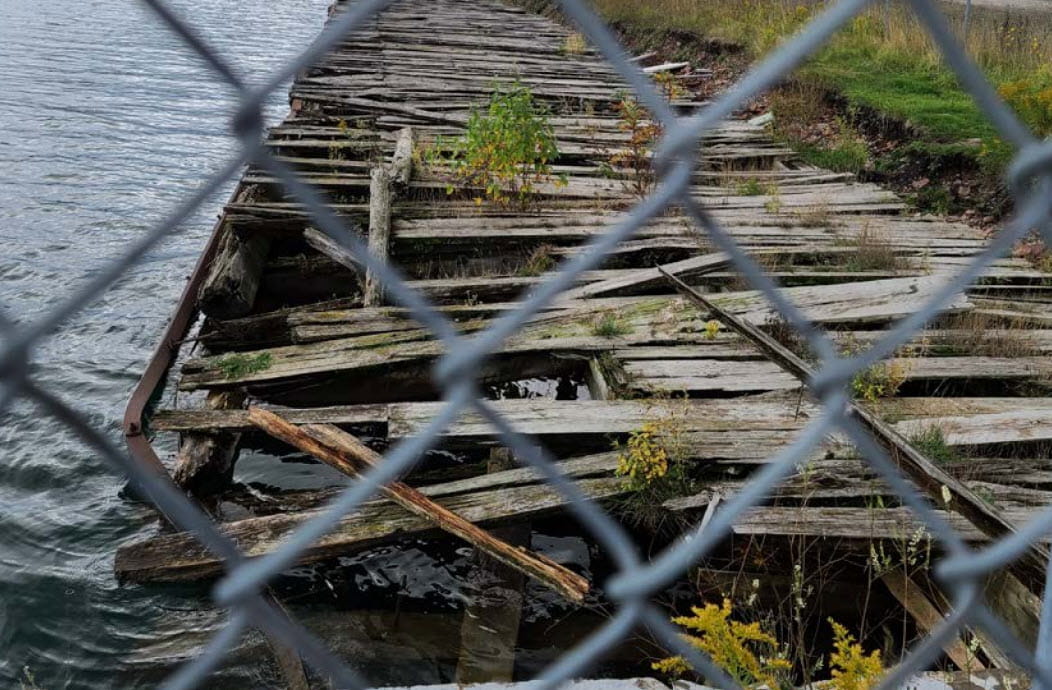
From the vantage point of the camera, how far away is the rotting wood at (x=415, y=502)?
327cm

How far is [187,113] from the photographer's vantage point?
12.9 m

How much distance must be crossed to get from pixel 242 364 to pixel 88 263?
3709mm

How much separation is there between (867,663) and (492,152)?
482 centimetres

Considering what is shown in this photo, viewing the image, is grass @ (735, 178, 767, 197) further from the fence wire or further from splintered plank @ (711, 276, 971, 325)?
the fence wire

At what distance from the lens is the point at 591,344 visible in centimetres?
459

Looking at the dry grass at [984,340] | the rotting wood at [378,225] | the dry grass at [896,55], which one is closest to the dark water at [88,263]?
the rotting wood at [378,225]

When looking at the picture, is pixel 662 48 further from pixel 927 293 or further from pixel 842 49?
pixel 927 293

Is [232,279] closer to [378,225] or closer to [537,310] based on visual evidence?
[378,225]

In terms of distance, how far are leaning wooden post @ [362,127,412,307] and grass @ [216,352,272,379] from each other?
710 mm

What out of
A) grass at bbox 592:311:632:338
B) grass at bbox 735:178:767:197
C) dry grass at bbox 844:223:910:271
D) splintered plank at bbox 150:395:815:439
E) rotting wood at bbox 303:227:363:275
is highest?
grass at bbox 735:178:767:197

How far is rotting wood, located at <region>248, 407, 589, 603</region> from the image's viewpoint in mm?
3271

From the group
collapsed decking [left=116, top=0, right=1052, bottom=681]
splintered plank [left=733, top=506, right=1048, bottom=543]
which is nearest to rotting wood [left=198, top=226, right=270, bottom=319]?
collapsed decking [left=116, top=0, right=1052, bottom=681]

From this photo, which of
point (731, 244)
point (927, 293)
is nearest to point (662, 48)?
point (927, 293)

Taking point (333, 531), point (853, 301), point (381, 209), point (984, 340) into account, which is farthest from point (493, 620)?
point (381, 209)
